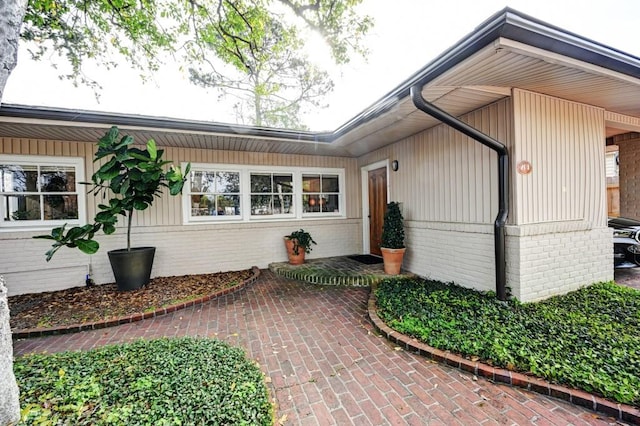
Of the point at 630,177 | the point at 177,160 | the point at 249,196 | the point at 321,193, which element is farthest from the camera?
the point at 321,193

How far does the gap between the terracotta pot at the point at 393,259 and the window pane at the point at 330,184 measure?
2426 mm

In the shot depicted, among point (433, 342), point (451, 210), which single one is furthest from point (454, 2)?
point (433, 342)

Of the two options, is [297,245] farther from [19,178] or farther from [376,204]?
[19,178]

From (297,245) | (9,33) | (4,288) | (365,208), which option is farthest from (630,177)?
(4,288)

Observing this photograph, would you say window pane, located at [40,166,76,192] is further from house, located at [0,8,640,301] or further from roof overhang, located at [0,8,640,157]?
roof overhang, located at [0,8,640,157]

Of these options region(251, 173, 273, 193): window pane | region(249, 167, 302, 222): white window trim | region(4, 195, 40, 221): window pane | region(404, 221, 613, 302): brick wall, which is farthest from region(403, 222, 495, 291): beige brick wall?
region(4, 195, 40, 221): window pane

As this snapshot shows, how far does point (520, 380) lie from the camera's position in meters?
2.05

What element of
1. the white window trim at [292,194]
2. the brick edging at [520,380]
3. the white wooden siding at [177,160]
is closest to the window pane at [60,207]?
the white wooden siding at [177,160]

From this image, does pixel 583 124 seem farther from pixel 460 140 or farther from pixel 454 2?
pixel 454 2

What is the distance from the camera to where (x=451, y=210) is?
4.30 m

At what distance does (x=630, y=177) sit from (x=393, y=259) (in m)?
5.69

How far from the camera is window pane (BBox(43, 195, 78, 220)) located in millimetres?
4715

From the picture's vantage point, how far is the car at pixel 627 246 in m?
4.48

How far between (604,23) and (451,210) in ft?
13.2
